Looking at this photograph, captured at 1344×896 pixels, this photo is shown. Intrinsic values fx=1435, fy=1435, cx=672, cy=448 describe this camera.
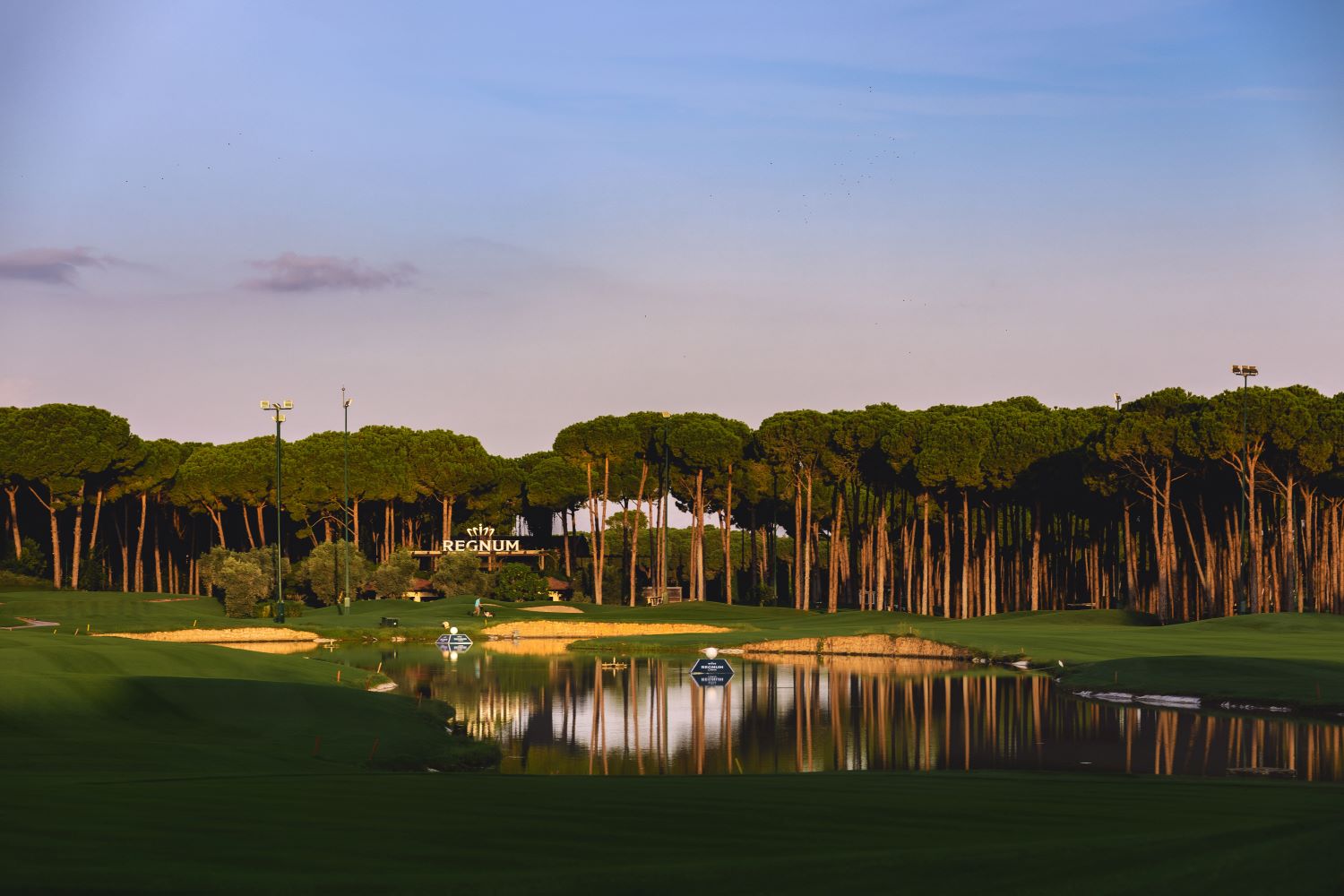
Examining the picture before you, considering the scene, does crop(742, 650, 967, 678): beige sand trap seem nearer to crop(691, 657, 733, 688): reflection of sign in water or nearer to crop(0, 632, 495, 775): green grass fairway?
crop(691, 657, 733, 688): reflection of sign in water

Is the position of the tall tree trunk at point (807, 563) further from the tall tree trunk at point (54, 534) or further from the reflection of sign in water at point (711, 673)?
the tall tree trunk at point (54, 534)

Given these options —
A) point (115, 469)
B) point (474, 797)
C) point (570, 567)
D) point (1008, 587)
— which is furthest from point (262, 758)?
point (1008, 587)

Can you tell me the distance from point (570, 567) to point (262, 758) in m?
104

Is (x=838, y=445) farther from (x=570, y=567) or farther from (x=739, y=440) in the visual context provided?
(x=570, y=567)

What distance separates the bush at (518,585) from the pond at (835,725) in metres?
42.9

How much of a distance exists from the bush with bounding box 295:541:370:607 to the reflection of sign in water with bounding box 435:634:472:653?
108 ft

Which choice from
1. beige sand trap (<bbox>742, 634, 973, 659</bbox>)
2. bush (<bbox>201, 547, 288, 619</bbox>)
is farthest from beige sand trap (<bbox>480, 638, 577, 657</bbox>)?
bush (<bbox>201, 547, 288, 619</bbox>)

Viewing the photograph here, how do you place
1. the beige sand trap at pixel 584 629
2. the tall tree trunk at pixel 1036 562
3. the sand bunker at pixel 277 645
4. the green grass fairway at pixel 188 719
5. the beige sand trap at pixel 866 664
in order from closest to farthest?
the green grass fairway at pixel 188 719 < the beige sand trap at pixel 866 664 < the sand bunker at pixel 277 645 < the beige sand trap at pixel 584 629 < the tall tree trunk at pixel 1036 562

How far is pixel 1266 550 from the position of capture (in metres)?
108

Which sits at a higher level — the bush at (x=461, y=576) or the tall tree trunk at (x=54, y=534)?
the tall tree trunk at (x=54, y=534)

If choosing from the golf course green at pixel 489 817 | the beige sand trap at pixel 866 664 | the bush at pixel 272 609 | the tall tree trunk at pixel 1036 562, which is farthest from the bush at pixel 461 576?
the golf course green at pixel 489 817

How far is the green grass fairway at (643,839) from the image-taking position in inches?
531

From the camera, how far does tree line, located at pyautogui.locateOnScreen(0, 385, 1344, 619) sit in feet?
296

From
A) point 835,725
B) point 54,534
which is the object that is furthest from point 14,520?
point 835,725
